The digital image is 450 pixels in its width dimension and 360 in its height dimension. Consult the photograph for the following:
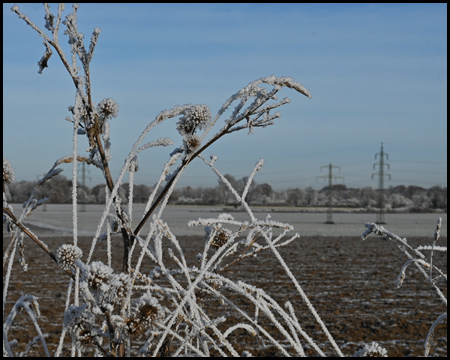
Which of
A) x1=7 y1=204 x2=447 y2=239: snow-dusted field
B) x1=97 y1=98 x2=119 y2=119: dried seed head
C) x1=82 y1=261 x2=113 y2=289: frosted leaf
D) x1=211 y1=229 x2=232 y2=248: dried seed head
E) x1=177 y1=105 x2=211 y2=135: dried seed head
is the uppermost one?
→ x1=97 y1=98 x2=119 y2=119: dried seed head

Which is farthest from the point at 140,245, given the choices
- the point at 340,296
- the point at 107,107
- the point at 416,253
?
the point at 340,296

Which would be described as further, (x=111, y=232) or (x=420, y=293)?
(x=420, y=293)

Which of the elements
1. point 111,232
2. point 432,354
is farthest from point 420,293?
point 111,232

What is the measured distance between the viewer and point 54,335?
5750 mm

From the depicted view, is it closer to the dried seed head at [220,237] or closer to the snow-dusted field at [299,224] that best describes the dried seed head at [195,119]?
the dried seed head at [220,237]

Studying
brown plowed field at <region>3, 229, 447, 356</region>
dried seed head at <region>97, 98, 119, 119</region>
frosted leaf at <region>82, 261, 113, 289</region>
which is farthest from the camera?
brown plowed field at <region>3, 229, 447, 356</region>

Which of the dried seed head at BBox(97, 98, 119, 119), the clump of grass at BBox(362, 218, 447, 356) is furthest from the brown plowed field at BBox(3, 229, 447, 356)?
the dried seed head at BBox(97, 98, 119, 119)

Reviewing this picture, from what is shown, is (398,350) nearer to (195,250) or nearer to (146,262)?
(146,262)

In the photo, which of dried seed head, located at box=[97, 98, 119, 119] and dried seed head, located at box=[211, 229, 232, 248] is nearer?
dried seed head, located at box=[97, 98, 119, 119]

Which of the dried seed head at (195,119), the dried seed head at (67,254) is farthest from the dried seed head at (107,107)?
the dried seed head at (67,254)

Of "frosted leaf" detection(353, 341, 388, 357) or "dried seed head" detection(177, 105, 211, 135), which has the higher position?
"dried seed head" detection(177, 105, 211, 135)

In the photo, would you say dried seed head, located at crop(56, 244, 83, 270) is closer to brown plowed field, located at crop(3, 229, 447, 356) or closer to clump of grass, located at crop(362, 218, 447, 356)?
clump of grass, located at crop(362, 218, 447, 356)

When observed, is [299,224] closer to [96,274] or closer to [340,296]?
[340,296]

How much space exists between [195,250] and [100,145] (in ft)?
41.7
